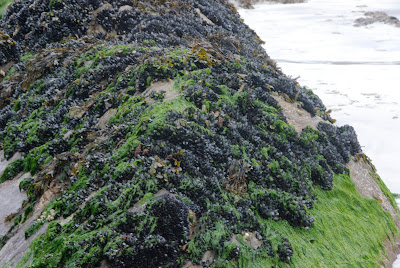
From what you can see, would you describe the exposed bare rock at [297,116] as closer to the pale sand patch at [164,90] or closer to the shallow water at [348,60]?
the pale sand patch at [164,90]

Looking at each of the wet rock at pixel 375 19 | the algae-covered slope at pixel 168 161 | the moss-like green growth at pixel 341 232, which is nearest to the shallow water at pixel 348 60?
the wet rock at pixel 375 19

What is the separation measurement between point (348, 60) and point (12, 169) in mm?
16188

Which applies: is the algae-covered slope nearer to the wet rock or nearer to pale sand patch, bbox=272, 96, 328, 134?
pale sand patch, bbox=272, 96, 328, 134

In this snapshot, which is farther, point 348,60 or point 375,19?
point 375,19

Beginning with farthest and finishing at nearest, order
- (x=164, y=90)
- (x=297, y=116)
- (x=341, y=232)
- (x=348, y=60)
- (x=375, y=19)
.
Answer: (x=375, y=19) < (x=348, y=60) < (x=297, y=116) < (x=164, y=90) < (x=341, y=232)

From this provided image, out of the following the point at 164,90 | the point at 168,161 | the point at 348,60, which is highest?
the point at 164,90

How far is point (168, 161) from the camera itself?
4711 millimetres

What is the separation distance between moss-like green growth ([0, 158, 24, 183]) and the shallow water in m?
8.39

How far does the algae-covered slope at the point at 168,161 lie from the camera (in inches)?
162

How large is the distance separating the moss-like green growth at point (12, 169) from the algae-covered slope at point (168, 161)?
0.09ft

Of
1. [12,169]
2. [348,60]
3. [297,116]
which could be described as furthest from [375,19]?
[12,169]

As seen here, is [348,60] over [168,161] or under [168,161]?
under

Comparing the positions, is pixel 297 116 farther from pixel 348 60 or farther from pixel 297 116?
pixel 348 60

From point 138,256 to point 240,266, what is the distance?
1.23m
